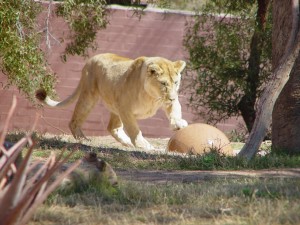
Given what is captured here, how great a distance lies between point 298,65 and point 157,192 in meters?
4.22

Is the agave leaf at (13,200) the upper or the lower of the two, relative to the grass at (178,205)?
upper

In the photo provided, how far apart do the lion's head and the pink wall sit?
3371mm

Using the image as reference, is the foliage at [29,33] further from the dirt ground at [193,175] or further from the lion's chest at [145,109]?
the dirt ground at [193,175]

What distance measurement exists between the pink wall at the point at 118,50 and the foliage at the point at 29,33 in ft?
4.38

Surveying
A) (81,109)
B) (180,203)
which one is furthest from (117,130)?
(180,203)

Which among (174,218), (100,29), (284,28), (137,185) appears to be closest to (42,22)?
(100,29)

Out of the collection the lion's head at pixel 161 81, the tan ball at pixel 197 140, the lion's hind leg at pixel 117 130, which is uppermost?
the lion's head at pixel 161 81

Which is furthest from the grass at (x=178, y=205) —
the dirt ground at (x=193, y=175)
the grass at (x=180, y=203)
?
the dirt ground at (x=193, y=175)

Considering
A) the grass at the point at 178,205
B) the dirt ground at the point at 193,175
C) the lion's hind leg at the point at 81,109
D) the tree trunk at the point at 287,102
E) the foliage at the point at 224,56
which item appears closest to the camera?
the grass at the point at 178,205

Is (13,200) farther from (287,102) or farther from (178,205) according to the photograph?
(287,102)

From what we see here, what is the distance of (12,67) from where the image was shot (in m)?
11.9

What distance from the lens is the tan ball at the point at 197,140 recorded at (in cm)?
1128

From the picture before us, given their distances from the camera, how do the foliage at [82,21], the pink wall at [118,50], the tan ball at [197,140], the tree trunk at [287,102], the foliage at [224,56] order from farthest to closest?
the pink wall at [118,50] → the foliage at [224,56] → the foliage at [82,21] → the tan ball at [197,140] → the tree trunk at [287,102]

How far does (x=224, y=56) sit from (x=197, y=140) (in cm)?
345
